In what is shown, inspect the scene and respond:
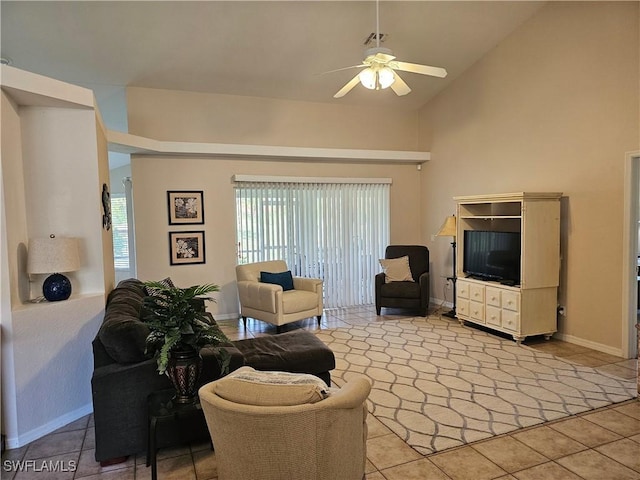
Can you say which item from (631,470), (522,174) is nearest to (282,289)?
(522,174)

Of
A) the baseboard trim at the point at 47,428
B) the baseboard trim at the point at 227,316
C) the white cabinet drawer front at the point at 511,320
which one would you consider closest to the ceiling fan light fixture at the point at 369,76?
the white cabinet drawer front at the point at 511,320

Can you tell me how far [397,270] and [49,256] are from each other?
15.1 feet

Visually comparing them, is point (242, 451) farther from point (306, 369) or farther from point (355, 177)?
point (355, 177)

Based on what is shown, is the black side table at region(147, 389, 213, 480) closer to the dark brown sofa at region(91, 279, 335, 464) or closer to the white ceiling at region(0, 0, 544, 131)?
the dark brown sofa at region(91, 279, 335, 464)

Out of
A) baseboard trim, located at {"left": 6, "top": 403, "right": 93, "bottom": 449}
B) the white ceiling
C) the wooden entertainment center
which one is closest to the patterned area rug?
the wooden entertainment center

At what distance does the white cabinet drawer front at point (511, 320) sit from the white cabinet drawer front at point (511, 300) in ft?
0.18

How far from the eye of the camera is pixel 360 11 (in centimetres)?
458

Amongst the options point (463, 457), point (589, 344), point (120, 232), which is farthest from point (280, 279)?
point (120, 232)

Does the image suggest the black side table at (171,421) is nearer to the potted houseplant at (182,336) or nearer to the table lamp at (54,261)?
the potted houseplant at (182,336)

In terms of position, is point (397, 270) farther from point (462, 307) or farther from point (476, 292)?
point (476, 292)

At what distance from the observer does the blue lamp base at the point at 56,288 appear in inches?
123

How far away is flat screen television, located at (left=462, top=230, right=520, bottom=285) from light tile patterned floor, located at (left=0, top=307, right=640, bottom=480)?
2086mm

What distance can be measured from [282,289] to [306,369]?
91.8 inches

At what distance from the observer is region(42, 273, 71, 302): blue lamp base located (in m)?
3.12
